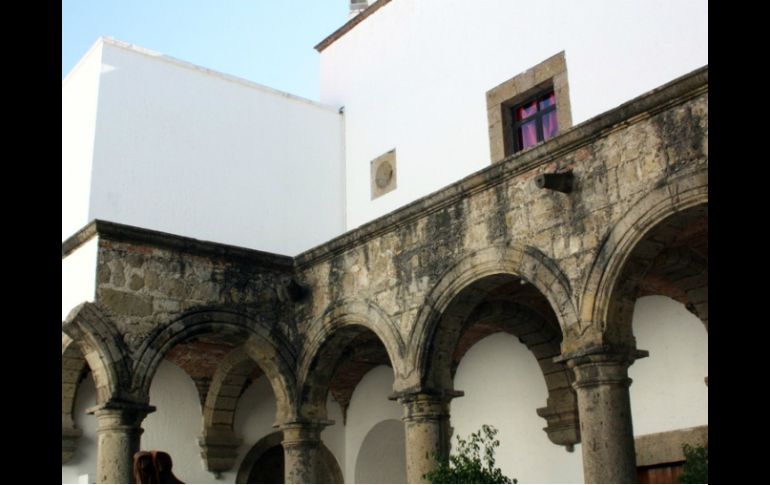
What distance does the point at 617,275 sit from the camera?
6426mm

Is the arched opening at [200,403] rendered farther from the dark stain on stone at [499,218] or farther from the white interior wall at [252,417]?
the dark stain on stone at [499,218]

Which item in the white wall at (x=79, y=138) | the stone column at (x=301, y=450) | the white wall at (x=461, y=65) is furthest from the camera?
the white wall at (x=79, y=138)

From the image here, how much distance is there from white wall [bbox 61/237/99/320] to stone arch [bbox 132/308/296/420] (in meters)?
0.71

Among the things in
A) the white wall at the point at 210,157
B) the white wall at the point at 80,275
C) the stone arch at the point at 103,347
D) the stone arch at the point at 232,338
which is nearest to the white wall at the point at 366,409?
the white wall at the point at 210,157

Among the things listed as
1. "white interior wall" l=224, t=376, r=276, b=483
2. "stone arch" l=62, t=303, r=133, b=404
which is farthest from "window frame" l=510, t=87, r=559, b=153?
"stone arch" l=62, t=303, r=133, b=404

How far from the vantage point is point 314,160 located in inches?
480

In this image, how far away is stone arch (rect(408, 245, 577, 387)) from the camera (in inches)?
267

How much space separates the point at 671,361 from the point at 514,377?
→ 78.8 inches

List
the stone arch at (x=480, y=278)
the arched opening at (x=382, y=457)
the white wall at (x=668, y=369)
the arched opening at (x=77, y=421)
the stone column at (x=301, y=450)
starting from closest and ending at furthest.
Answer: the stone arch at (x=480, y=278) → the white wall at (x=668, y=369) → the stone column at (x=301, y=450) → the arched opening at (x=77, y=421) → the arched opening at (x=382, y=457)

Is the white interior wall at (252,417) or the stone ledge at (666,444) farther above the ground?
the white interior wall at (252,417)

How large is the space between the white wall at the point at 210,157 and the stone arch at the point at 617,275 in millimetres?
5655

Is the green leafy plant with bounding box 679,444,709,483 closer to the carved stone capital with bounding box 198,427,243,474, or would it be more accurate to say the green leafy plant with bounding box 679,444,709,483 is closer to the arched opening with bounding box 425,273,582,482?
the arched opening with bounding box 425,273,582,482

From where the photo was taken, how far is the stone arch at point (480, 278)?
679 centimetres
